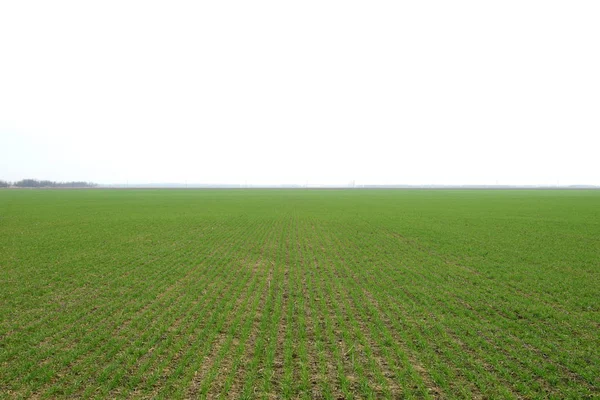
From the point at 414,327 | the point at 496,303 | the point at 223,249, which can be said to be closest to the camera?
the point at 414,327

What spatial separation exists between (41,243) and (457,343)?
27594mm

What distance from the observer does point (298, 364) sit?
7.58 metres

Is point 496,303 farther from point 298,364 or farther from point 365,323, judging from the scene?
point 298,364

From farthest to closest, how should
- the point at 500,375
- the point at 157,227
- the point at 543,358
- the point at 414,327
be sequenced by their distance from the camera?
the point at 157,227
the point at 414,327
the point at 543,358
the point at 500,375

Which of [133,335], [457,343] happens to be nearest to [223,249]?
[133,335]

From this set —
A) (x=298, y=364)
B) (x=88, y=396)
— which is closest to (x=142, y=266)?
(x=88, y=396)

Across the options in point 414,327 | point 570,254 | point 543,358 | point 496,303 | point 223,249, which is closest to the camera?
point 543,358

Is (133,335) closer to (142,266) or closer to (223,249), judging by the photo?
(142,266)

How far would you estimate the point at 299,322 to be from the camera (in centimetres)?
991

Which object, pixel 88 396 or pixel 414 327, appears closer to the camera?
pixel 88 396

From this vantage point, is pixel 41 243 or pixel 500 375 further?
pixel 41 243

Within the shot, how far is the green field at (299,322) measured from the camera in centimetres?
695

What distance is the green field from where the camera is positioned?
695 centimetres

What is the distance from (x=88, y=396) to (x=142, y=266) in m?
11.0
